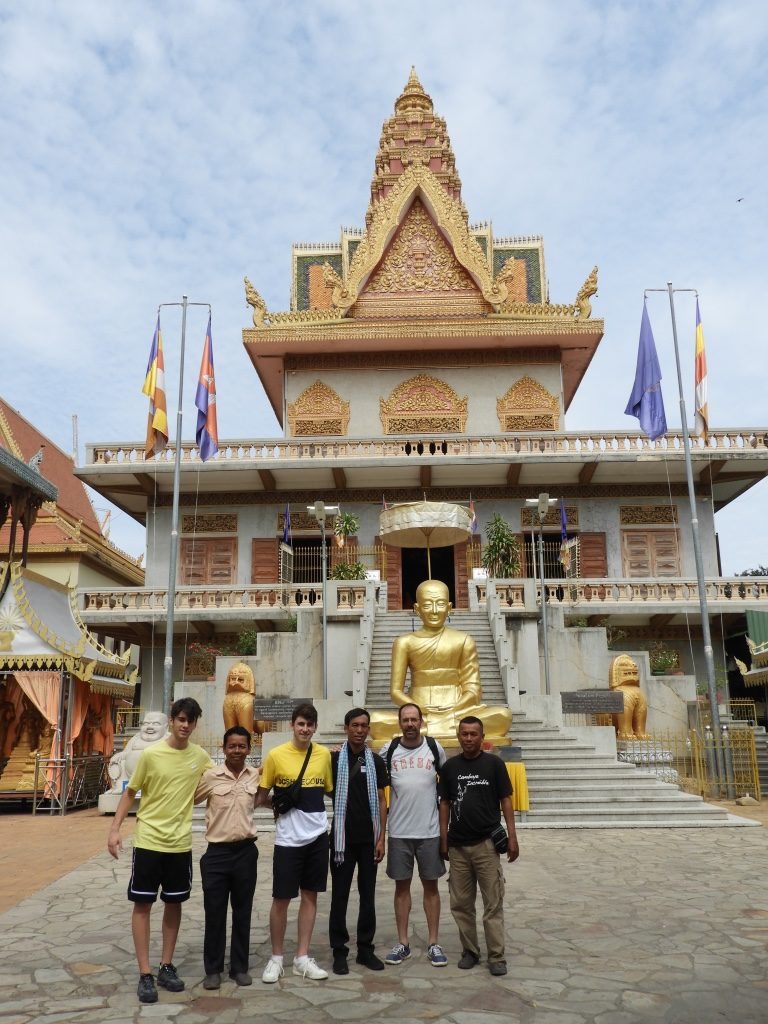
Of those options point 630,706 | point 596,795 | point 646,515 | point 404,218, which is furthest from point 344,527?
point 596,795

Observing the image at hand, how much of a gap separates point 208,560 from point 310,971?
17.3m

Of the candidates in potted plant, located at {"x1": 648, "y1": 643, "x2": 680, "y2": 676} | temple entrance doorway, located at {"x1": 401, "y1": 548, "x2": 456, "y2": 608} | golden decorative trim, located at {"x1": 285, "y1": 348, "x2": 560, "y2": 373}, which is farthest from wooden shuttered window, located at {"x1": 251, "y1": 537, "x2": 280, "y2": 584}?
potted plant, located at {"x1": 648, "y1": 643, "x2": 680, "y2": 676}

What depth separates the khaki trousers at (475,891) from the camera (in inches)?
187

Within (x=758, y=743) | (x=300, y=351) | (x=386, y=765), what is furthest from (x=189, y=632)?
(x=386, y=765)

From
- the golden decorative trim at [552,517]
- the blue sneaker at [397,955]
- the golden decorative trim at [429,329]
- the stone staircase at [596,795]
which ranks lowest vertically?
the blue sneaker at [397,955]

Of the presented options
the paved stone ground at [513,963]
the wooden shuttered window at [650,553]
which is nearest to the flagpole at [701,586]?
the wooden shuttered window at [650,553]

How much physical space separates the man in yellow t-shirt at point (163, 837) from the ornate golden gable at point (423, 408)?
1813 cm

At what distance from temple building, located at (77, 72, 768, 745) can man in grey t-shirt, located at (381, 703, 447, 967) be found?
11.1 metres

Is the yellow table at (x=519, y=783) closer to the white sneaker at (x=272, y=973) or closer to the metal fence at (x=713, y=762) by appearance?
the metal fence at (x=713, y=762)

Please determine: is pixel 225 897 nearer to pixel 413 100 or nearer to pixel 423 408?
pixel 423 408

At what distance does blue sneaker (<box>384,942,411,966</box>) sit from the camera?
16.0 feet

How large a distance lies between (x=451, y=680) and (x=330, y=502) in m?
10.8

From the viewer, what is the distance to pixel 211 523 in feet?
70.8

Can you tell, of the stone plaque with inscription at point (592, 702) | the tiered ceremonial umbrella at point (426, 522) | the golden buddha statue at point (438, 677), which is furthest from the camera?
the tiered ceremonial umbrella at point (426, 522)
